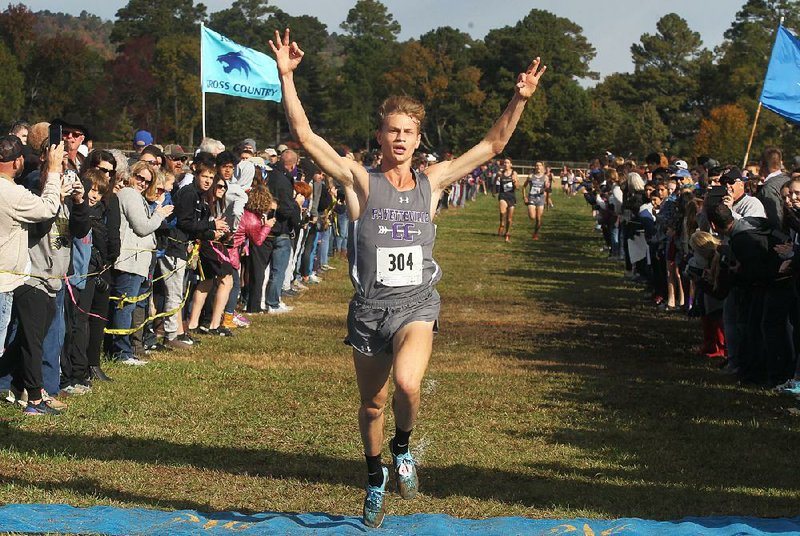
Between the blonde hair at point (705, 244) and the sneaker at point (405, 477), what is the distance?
6531 millimetres

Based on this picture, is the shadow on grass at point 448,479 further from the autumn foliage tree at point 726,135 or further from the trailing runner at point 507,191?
the autumn foliage tree at point 726,135

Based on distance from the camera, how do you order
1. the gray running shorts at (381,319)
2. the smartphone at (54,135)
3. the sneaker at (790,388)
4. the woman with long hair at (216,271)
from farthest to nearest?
the woman with long hair at (216,271)
the sneaker at (790,388)
the smartphone at (54,135)
the gray running shorts at (381,319)

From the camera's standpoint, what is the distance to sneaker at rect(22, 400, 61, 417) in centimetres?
1009

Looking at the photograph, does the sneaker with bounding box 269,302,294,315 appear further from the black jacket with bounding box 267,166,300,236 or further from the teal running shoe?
the teal running shoe

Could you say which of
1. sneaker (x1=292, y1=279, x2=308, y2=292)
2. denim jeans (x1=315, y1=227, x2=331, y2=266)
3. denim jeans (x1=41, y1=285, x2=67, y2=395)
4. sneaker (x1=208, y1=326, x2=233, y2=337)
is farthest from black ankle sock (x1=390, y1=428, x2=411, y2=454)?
denim jeans (x1=315, y1=227, x2=331, y2=266)

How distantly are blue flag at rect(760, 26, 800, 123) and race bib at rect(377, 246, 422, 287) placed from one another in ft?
36.1

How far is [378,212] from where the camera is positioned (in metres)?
7.46

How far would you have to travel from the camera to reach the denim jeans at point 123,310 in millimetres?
12352

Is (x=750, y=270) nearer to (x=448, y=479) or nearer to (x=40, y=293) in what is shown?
(x=448, y=479)

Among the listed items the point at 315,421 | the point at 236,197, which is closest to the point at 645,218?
the point at 236,197

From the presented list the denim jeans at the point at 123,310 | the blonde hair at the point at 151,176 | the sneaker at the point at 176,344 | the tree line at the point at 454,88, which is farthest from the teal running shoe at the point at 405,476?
the tree line at the point at 454,88

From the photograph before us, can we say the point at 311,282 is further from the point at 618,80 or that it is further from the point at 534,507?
the point at 618,80

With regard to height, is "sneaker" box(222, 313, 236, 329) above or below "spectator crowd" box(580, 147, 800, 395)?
below

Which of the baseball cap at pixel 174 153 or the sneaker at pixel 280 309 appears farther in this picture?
the sneaker at pixel 280 309
